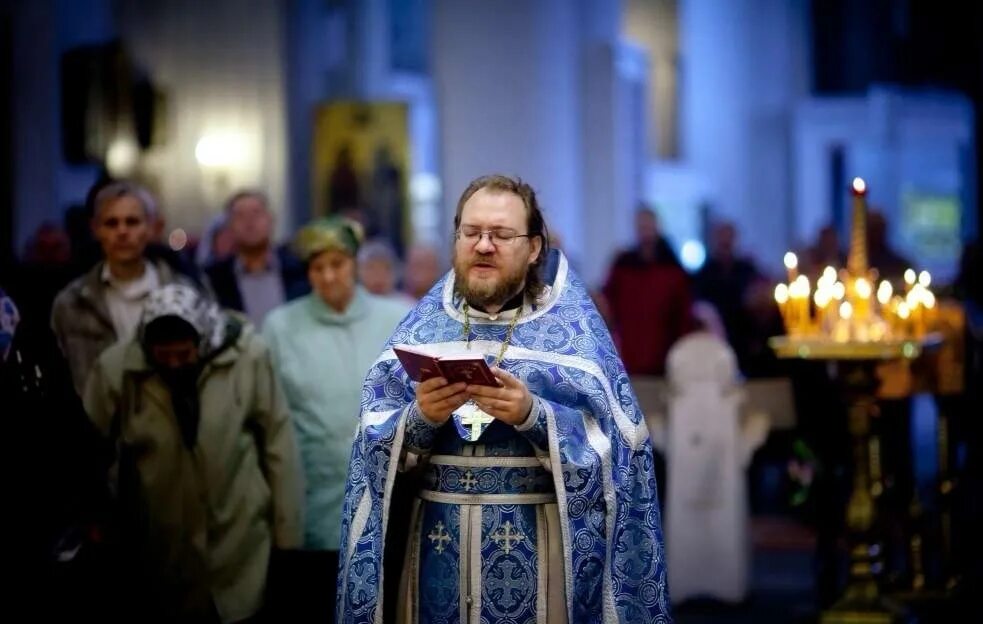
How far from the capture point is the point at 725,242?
524 inches

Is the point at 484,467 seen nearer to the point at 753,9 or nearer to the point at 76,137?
the point at 76,137

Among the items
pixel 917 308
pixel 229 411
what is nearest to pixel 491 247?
pixel 229 411

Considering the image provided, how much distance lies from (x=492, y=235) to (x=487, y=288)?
137 mm

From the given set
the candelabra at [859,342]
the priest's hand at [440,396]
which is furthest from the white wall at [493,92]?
the priest's hand at [440,396]

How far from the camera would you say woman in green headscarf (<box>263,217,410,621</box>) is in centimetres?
670

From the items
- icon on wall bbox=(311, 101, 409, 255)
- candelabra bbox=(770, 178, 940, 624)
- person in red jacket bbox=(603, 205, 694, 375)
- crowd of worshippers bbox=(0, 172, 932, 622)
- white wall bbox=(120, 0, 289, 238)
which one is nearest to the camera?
crowd of worshippers bbox=(0, 172, 932, 622)

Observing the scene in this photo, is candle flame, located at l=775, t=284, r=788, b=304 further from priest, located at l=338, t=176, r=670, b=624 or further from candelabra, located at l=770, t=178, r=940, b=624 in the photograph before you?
priest, located at l=338, t=176, r=670, b=624

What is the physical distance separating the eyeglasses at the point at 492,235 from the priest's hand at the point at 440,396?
450 mm

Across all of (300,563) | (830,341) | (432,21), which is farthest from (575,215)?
(300,563)

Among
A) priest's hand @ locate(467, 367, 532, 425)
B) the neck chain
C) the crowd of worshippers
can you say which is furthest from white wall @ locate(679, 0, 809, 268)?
priest's hand @ locate(467, 367, 532, 425)

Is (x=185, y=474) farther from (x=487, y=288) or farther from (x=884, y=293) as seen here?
(x=884, y=293)

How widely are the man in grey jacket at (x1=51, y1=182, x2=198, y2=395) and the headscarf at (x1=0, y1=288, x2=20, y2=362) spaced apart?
133 cm

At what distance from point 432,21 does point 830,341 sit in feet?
27.0

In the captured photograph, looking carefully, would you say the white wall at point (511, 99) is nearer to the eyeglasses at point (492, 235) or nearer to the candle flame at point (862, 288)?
the candle flame at point (862, 288)
